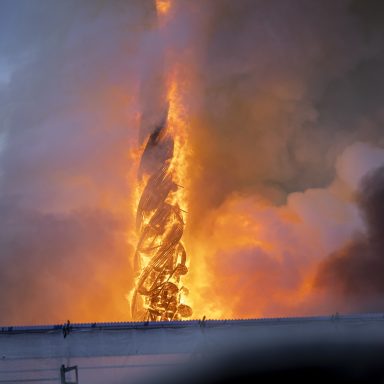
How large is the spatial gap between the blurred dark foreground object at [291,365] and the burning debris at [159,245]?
27.2 feet

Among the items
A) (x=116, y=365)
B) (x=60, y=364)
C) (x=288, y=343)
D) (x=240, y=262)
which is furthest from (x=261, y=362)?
(x=240, y=262)

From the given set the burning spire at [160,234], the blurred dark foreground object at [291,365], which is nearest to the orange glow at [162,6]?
the burning spire at [160,234]

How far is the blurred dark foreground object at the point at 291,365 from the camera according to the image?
62.6ft

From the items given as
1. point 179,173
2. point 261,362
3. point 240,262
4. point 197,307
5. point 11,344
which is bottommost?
point 261,362

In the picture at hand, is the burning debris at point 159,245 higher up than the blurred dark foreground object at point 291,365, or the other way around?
the burning debris at point 159,245

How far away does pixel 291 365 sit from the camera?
19.5m

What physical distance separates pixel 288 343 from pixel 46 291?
20186mm

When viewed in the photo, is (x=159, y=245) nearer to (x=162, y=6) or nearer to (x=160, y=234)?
(x=160, y=234)

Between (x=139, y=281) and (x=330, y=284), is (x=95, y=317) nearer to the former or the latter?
(x=139, y=281)

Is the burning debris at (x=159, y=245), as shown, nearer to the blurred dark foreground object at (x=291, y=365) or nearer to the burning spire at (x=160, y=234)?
the burning spire at (x=160, y=234)

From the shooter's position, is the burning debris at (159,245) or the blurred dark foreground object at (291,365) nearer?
the blurred dark foreground object at (291,365)

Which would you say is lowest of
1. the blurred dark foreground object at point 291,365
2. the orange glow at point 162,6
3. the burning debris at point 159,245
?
the blurred dark foreground object at point 291,365

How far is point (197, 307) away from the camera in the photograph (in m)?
31.7

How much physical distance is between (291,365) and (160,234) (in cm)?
1102
